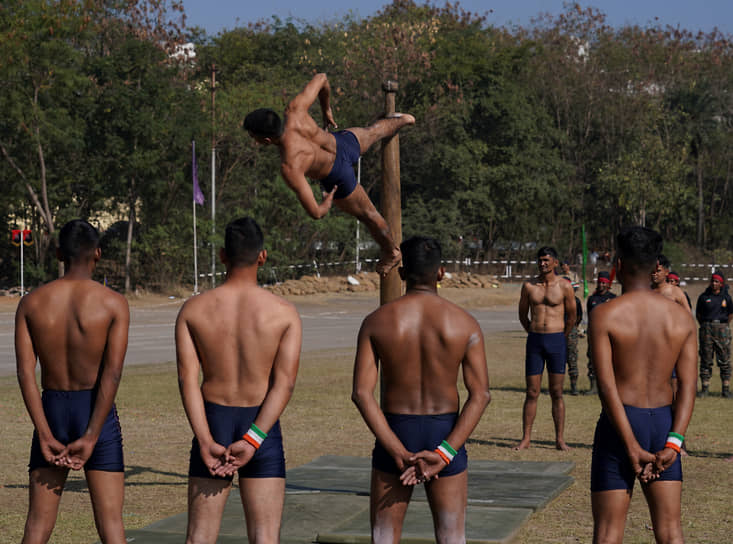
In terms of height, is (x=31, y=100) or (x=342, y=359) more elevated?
(x=31, y=100)

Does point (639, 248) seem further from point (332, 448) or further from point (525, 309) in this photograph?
point (332, 448)

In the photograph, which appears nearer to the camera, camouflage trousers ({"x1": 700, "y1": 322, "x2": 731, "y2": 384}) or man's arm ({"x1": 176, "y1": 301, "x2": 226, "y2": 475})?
man's arm ({"x1": 176, "y1": 301, "x2": 226, "y2": 475})

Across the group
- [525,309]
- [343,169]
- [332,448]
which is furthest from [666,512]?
[332,448]

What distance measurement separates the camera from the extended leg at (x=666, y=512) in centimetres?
500

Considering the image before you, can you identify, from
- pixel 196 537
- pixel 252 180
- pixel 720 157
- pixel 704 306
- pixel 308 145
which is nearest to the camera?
pixel 196 537

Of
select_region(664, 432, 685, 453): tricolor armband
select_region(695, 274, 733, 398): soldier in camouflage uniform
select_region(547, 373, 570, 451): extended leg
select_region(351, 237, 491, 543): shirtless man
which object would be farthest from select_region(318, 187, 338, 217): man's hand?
select_region(695, 274, 733, 398): soldier in camouflage uniform

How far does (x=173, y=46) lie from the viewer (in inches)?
1799

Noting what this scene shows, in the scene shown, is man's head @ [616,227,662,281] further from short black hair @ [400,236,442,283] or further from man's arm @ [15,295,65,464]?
man's arm @ [15,295,65,464]

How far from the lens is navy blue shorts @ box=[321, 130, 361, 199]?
20.9 feet

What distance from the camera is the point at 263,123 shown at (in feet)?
18.9

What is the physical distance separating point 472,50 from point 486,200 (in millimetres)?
8137

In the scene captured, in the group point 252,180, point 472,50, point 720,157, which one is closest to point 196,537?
point 252,180

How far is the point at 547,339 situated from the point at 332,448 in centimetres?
274

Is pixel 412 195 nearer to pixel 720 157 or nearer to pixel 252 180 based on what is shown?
pixel 252 180
